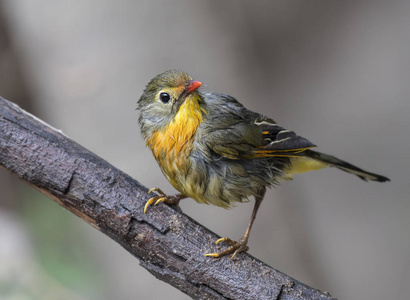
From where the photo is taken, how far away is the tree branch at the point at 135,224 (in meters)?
3.09

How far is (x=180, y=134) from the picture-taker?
326 centimetres

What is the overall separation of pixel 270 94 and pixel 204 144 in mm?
3366

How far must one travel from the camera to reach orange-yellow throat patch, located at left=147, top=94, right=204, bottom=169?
10.7ft

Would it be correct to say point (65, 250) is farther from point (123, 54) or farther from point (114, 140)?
point (123, 54)

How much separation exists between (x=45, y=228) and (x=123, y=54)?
8.08 feet

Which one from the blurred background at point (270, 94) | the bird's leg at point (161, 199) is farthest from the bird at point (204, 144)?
the blurred background at point (270, 94)

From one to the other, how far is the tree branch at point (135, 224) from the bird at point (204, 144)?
0.37 feet

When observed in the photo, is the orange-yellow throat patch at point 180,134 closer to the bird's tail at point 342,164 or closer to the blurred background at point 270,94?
the bird's tail at point 342,164

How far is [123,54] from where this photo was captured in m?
6.65

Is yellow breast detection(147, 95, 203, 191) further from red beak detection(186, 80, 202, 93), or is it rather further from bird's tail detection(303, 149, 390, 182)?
bird's tail detection(303, 149, 390, 182)

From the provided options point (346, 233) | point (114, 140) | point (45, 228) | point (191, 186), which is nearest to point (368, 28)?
point (346, 233)

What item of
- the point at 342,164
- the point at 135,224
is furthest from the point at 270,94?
the point at 135,224

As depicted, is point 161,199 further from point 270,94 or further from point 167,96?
point 270,94

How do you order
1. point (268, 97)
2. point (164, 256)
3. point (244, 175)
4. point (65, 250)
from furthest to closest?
point (268, 97) → point (65, 250) → point (244, 175) → point (164, 256)
